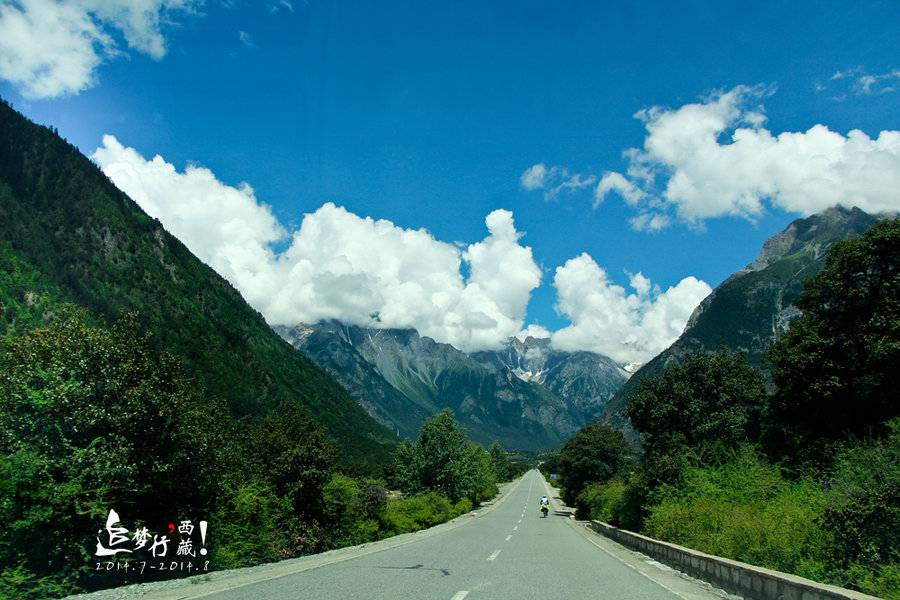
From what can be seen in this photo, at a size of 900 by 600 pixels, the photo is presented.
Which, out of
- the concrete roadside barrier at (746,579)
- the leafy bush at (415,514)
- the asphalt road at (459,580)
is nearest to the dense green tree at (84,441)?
the asphalt road at (459,580)

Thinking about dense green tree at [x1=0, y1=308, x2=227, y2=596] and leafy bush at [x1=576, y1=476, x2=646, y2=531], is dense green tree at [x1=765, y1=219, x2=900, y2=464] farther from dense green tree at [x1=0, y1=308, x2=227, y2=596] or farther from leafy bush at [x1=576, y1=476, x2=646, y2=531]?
dense green tree at [x1=0, y1=308, x2=227, y2=596]

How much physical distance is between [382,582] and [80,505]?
8323mm

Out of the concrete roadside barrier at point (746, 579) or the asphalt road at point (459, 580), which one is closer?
the concrete roadside barrier at point (746, 579)

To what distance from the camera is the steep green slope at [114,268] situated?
141 meters

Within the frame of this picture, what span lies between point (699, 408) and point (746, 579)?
23.3 metres

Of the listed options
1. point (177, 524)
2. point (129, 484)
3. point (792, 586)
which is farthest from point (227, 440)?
point (792, 586)

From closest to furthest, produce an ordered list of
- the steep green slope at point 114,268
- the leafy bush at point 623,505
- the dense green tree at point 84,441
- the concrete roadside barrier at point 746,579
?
the concrete roadside barrier at point 746,579 → the dense green tree at point 84,441 → the leafy bush at point 623,505 → the steep green slope at point 114,268

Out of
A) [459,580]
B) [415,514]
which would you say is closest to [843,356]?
[459,580]

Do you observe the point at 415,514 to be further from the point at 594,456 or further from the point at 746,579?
the point at 746,579

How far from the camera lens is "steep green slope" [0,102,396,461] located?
14062cm

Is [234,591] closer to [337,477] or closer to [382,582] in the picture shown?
[382,582]

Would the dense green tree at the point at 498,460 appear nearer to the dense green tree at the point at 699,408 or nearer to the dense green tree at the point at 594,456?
the dense green tree at the point at 594,456

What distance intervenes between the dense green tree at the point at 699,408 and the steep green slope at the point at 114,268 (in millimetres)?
127408

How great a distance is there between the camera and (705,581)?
12.0 meters
